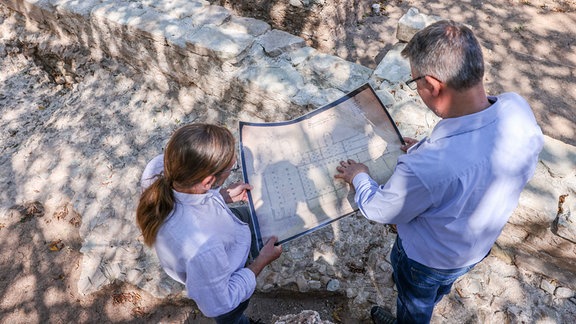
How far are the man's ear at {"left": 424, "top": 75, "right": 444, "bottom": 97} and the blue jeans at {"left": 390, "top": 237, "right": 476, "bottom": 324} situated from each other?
0.86 m

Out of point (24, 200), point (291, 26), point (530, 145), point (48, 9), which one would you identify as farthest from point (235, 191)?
point (48, 9)

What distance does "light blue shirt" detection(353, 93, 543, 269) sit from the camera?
4.61 ft

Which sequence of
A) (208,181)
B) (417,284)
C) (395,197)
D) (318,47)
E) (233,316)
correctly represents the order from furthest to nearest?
1. (318,47)
2. (233,316)
3. (417,284)
4. (208,181)
5. (395,197)

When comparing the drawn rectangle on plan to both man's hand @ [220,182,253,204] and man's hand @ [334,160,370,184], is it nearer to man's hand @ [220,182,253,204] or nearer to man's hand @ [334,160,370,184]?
man's hand @ [334,160,370,184]

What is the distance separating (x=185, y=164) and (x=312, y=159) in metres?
0.70

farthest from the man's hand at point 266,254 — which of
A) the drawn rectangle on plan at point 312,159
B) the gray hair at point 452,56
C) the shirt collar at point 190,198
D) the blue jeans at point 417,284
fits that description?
the gray hair at point 452,56

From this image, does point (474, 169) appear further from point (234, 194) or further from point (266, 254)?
point (234, 194)

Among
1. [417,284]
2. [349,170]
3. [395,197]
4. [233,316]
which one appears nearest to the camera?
[395,197]

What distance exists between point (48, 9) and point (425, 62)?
4.81 m

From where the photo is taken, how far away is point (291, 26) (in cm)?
513

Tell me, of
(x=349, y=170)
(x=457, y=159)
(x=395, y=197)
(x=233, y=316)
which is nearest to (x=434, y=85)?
(x=457, y=159)

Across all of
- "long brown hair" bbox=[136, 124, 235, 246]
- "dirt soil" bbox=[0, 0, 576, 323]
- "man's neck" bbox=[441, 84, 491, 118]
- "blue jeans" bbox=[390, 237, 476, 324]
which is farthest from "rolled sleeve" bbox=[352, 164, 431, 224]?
"dirt soil" bbox=[0, 0, 576, 323]

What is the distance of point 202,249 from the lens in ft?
5.10

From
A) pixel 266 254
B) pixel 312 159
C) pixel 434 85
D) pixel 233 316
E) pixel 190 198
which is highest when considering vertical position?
pixel 434 85
